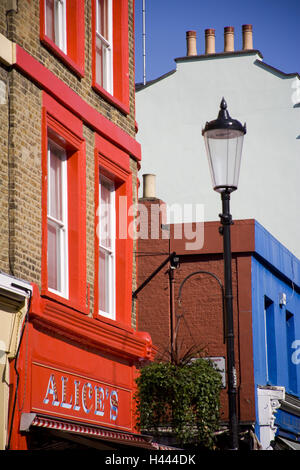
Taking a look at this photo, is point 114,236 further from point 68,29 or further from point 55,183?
point 68,29

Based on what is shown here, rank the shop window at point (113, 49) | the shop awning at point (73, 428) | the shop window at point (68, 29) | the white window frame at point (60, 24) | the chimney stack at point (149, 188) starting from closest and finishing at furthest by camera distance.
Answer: the shop awning at point (73, 428) → the shop window at point (68, 29) → the white window frame at point (60, 24) → the shop window at point (113, 49) → the chimney stack at point (149, 188)

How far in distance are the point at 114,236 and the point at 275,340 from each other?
8.99 metres

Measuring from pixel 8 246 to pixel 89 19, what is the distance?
4793 millimetres

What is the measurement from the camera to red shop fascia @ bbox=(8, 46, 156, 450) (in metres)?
11.7

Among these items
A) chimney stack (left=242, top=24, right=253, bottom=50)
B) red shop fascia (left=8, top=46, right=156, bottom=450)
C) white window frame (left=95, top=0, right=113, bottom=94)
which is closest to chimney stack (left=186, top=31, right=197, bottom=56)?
chimney stack (left=242, top=24, right=253, bottom=50)

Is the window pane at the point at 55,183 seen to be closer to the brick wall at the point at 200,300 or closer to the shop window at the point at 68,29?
the shop window at the point at 68,29

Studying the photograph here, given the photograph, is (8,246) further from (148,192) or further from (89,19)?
(148,192)

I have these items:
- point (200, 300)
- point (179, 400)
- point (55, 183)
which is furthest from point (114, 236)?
point (200, 300)

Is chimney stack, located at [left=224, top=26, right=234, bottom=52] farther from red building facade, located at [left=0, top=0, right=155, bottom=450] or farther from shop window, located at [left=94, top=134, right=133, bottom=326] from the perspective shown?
shop window, located at [left=94, top=134, right=133, bottom=326]

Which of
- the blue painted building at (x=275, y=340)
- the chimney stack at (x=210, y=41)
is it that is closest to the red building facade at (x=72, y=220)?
the blue painted building at (x=275, y=340)

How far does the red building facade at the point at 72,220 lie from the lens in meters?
11.8

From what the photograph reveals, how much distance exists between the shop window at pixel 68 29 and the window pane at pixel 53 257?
2.42 metres

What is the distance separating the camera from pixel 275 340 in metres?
23.2
